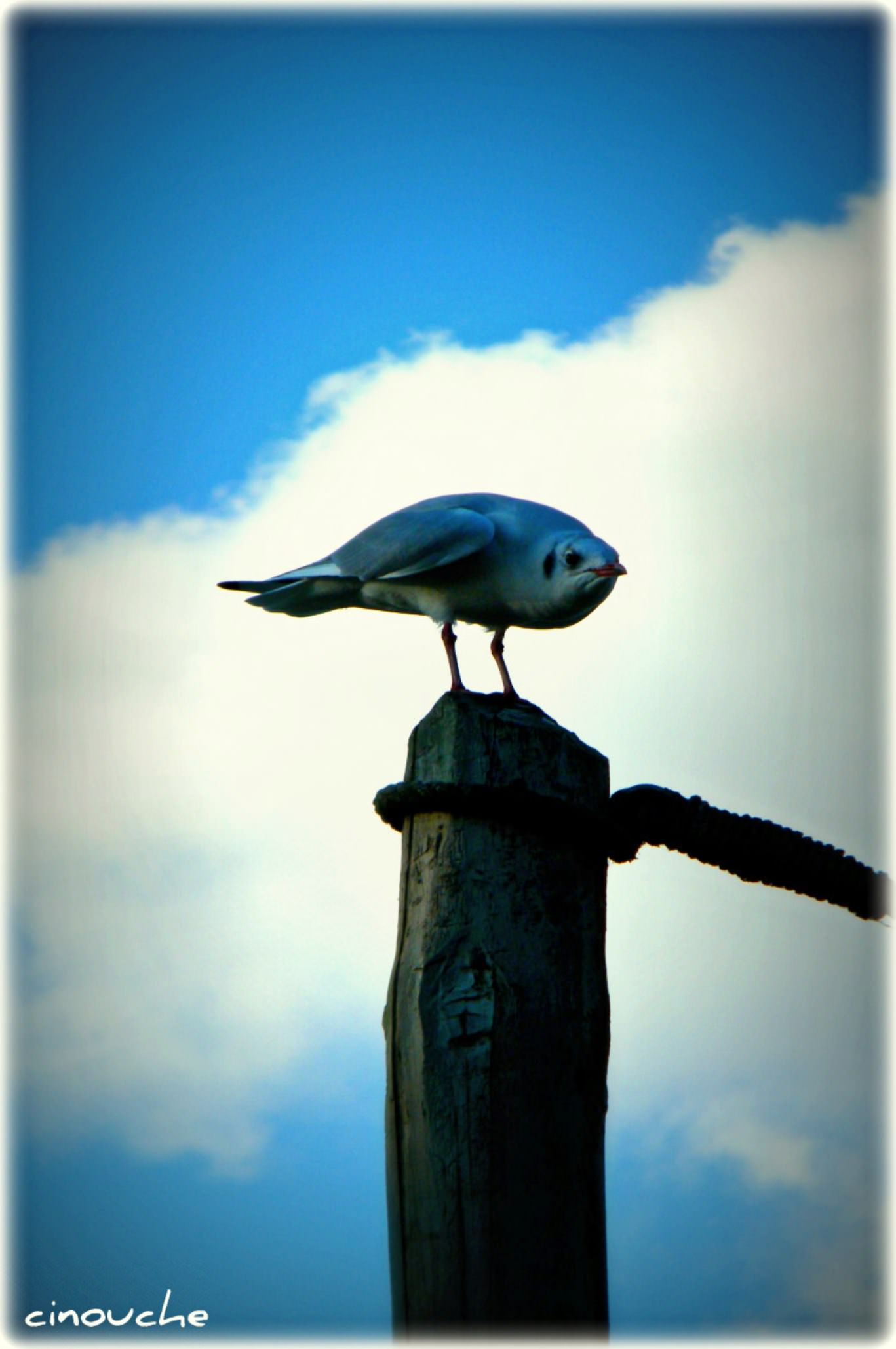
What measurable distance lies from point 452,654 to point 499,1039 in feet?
Answer: 5.86

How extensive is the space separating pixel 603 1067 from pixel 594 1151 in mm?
174

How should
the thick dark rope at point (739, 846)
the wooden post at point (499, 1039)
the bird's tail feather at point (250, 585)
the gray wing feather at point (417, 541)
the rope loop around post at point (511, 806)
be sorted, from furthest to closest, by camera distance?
the bird's tail feather at point (250, 585), the gray wing feather at point (417, 541), the thick dark rope at point (739, 846), the rope loop around post at point (511, 806), the wooden post at point (499, 1039)

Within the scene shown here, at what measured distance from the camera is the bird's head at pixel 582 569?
4270 millimetres

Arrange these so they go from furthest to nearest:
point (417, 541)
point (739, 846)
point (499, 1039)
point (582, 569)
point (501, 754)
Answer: point (417, 541) < point (582, 569) < point (739, 846) < point (501, 754) < point (499, 1039)

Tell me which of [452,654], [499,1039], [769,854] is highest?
[452,654]

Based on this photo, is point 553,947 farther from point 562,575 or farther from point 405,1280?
point 562,575

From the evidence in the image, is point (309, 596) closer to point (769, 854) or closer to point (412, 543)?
point (412, 543)

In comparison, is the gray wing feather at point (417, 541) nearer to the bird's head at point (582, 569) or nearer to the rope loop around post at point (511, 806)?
the bird's head at point (582, 569)

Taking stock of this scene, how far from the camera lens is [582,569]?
4289 mm

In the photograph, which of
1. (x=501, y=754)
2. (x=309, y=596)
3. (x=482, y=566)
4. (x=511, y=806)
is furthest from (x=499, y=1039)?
(x=309, y=596)

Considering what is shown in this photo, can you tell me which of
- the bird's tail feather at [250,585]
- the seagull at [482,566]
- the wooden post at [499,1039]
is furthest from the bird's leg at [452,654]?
the wooden post at [499,1039]

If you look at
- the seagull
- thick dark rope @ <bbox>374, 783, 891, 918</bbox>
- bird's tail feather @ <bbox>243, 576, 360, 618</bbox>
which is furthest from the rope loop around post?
bird's tail feather @ <bbox>243, 576, 360, 618</bbox>

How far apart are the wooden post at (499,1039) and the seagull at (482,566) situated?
3.22ft

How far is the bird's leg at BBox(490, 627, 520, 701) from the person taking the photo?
4.64 metres
